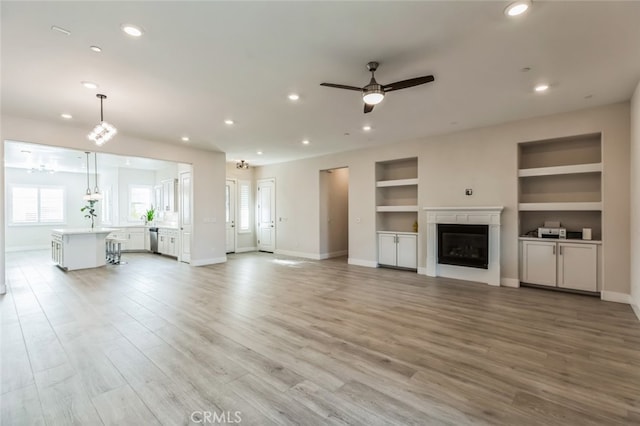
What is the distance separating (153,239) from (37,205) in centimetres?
472

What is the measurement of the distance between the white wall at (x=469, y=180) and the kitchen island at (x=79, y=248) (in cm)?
472

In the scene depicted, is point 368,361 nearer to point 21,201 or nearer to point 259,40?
point 259,40

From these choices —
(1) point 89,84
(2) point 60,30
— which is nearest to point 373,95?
(2) point 60,30

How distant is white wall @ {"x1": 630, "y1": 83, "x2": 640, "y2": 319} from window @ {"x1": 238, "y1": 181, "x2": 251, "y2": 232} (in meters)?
9.25

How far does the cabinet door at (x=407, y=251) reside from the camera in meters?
6.75

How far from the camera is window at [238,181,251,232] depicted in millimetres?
10219

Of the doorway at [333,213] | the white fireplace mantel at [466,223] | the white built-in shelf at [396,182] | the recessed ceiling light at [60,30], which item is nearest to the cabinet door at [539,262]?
the white fireplace mantel at [466,223]

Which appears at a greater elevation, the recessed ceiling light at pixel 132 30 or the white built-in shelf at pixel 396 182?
the recessed ceiling light at pixel 132 30

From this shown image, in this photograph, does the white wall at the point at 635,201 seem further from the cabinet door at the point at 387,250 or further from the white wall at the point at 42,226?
the white wall at the point at 42,226

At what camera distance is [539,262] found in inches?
207

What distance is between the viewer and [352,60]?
10.6 feet

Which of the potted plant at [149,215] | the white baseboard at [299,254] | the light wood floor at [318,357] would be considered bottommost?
the light wood floor at [318,357]


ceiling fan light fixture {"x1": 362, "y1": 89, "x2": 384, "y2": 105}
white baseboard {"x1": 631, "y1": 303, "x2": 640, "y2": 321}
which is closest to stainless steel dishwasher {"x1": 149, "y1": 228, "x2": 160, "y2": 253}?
ceiling fan light fixture {"x1": 362, "y1": 89, "x2": 384, "y2": 105}

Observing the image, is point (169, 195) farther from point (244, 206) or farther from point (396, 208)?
point (396, 208)
